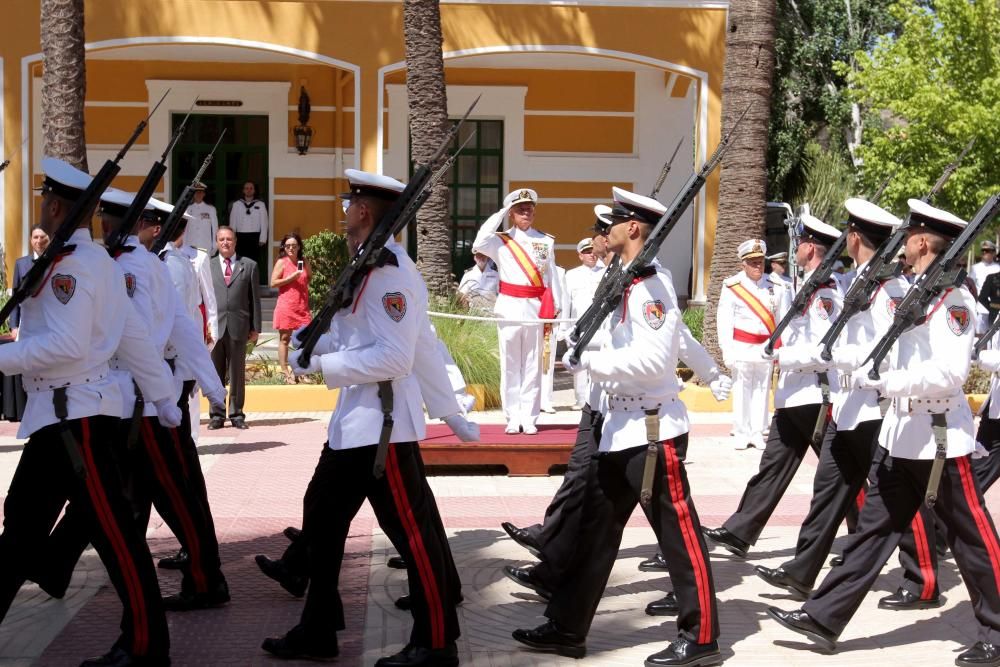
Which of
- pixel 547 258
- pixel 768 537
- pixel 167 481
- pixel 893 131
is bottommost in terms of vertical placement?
pixel 768 537

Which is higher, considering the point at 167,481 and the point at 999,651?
the point at 167,481

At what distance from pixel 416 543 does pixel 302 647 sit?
0.69 meters

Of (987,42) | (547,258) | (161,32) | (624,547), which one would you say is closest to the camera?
(624,547)

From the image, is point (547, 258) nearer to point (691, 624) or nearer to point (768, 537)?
point (768, 537)

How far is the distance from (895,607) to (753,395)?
5.55 m

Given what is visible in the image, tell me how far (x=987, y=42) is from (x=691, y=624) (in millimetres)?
19912

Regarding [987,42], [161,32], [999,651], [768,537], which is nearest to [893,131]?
→ [987,42]

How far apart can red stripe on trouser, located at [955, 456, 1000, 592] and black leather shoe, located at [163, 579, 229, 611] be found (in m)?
3.50

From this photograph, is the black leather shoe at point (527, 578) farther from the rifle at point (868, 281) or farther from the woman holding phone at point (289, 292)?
the woman holding phone at point (289, 292)

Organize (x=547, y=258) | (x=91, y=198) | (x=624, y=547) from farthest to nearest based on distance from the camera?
1. (x=547, y=258)
2. (x=624, y=547)
3. (x=91, y=198)

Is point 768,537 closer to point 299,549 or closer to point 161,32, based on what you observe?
point 299,549

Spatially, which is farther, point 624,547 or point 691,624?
point 624,547

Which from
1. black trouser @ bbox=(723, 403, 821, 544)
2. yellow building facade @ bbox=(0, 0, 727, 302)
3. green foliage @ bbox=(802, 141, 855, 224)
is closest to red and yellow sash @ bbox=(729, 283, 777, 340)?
black trouser @ bbox=(723, 403, 821, 544)

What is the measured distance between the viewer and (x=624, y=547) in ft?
27.2
